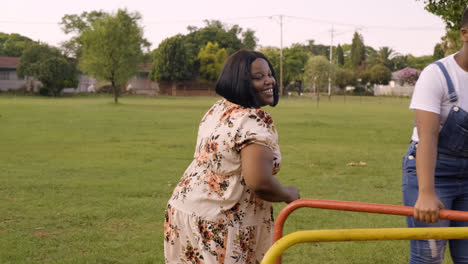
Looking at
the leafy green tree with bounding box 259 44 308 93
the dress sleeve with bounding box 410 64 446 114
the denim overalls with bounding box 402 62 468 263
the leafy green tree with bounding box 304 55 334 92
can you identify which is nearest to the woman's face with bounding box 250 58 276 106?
the dress sleeve with bounding box 410 64 446 114

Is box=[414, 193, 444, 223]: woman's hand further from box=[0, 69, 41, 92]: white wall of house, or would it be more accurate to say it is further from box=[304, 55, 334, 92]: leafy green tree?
box=[0, 69, 41, 92]: white wall of house

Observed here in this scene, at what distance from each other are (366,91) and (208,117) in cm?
9259

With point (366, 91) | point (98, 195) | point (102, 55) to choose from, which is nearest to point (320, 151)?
point (98, 195)

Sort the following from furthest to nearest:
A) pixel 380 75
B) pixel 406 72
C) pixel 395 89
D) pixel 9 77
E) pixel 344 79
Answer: pixel 380 75, pixel 406 72, pixel 395 89, pixel 344 79, pixel 9 77

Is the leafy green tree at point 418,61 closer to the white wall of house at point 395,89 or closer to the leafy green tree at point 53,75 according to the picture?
the white wall of house at point 395,89

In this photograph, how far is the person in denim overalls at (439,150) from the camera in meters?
2.78

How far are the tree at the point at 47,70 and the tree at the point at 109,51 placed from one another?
47.8 feet

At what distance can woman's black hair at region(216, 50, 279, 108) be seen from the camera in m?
2.77

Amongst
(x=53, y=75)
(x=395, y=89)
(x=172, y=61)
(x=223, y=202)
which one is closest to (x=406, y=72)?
(x=395, y=89)

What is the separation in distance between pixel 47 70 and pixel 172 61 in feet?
72.6

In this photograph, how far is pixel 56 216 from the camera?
7.04 meters

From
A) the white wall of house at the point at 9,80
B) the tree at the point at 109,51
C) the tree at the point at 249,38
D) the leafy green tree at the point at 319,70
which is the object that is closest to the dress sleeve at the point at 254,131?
the tree at the point at 109,51

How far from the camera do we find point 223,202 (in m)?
2.75

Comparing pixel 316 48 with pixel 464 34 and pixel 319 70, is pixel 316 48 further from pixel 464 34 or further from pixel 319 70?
pixel 464 34
